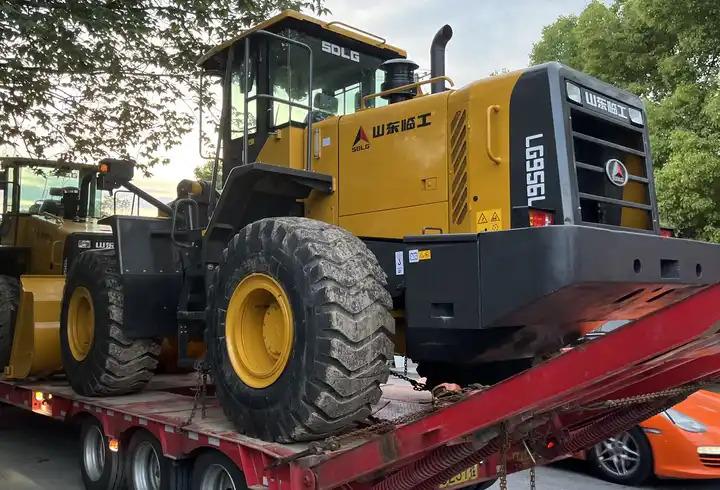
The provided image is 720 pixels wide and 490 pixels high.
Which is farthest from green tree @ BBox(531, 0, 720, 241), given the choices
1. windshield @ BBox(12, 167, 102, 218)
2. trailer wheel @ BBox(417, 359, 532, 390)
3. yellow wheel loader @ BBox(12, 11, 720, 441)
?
windshield @ BBox(12, 167, 102, 218)

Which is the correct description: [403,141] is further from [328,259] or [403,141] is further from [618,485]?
[618,485]

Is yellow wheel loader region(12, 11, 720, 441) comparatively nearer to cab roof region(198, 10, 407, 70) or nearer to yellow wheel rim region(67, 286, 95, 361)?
cab roof region(198, 10, 407, 70)

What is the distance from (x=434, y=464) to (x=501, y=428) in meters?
0.50

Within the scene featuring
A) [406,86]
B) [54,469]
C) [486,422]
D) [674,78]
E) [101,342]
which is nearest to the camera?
[486,422]

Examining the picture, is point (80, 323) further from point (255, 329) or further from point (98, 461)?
point (255, 329)

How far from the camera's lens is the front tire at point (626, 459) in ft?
21.9

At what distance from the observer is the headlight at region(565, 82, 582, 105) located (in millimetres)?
4254

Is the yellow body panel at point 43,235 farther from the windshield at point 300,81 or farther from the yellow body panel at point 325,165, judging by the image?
the yellow body panel at point 325,165

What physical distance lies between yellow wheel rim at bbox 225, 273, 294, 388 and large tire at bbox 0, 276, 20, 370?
4.89m

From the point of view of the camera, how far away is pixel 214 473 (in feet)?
15.7

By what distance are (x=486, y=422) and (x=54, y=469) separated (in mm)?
5381

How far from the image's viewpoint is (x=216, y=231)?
18.5 ft

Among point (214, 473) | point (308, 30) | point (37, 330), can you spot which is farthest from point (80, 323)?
Answer: point (308, 30)

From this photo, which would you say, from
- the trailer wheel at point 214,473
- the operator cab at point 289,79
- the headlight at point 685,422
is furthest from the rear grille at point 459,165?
the headlight at point 685,422
